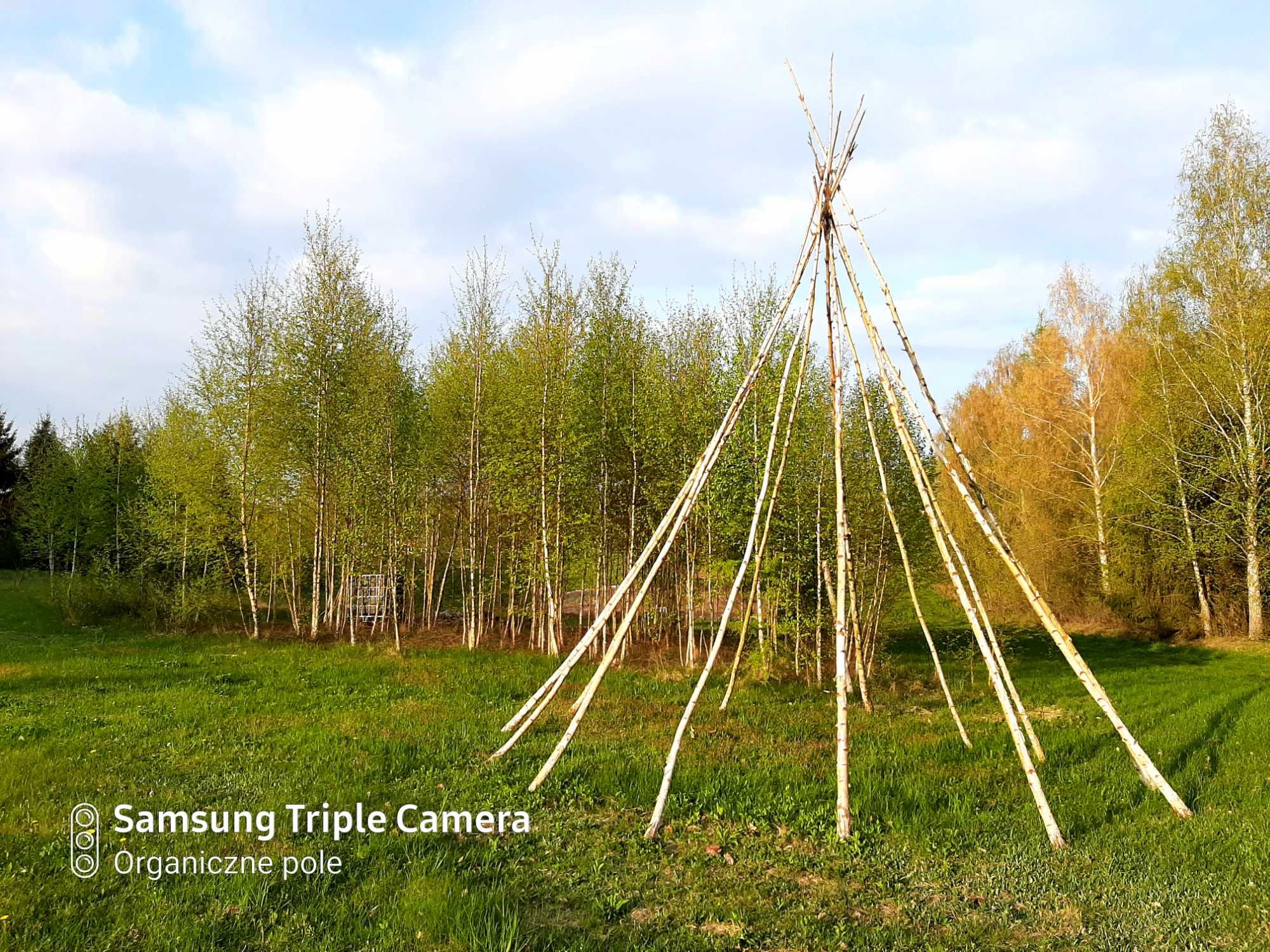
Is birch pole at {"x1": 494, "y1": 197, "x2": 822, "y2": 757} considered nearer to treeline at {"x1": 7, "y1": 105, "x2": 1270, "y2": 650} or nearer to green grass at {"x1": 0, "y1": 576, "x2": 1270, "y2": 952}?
green grass at {"x1": 0, "y1": 576, "x2": 1270, "y2": 952}

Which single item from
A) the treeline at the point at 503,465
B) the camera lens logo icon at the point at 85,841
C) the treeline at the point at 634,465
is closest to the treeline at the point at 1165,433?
the treeline at the point at 634,465

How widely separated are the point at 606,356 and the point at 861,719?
29.8 ft

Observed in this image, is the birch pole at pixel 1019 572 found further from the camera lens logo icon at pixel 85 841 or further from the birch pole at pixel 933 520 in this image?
the camera lens logo icon at pixel 85 841

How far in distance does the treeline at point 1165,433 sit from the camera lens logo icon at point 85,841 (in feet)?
63.6

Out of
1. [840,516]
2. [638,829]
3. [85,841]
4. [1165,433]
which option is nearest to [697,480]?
[840,516]

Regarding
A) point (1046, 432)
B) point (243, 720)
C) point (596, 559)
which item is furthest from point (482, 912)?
point (1046, 432)

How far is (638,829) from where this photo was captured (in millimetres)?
4895

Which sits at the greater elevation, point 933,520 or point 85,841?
point 933,520

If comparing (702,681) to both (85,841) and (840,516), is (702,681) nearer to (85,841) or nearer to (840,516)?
(840,516)

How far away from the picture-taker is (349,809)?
4992mm

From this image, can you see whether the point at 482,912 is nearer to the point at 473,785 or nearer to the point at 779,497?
the point at 473,785

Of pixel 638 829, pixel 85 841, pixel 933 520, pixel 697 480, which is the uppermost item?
pixel 697 480

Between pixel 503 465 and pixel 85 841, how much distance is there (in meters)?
10.3

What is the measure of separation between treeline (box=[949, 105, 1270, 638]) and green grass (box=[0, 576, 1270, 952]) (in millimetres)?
11383
